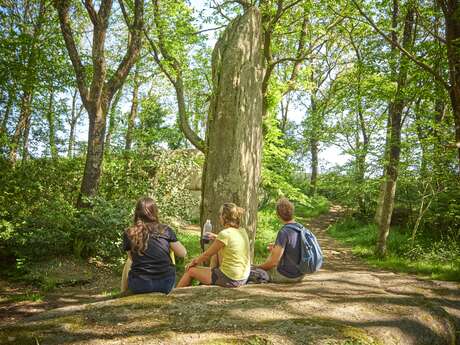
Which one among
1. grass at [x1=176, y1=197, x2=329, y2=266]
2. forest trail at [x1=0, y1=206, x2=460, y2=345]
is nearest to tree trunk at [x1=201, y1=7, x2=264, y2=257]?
forest trail at [x1=0, y1=206, x2=460, y2=345]

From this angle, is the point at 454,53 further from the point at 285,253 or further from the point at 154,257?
the point at 154,257

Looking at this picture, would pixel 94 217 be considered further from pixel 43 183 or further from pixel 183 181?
pixel 183 181

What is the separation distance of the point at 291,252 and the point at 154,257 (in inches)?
73.1

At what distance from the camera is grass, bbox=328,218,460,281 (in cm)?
716

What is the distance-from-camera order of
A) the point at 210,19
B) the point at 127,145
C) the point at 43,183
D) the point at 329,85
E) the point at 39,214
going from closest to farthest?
1. the point at 39,214
2. the point at 43,183
3. the point at 210,19
4. the point at 127,145
5. the point at 329,85

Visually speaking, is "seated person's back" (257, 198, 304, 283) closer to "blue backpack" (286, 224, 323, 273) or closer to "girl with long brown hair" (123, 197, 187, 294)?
"blue backpack" (286, 224, 323, 273)

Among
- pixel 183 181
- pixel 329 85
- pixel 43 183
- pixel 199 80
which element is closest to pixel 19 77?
pixel 43 183

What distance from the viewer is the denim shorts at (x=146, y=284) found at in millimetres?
3967

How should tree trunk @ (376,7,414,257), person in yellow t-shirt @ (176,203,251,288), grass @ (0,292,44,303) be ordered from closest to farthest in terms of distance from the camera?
person in yellow t-shirt @ (176,203,251,288) < grass @ (0,292,44,303) < tree trunk @ (376,7,414,257)

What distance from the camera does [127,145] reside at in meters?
15.2

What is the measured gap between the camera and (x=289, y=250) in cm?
464

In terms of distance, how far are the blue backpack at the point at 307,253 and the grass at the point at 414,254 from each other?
141 inches

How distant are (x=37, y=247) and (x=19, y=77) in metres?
3.91

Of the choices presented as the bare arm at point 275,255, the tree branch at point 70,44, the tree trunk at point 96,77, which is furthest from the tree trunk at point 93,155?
the bare arm at point 275,255
